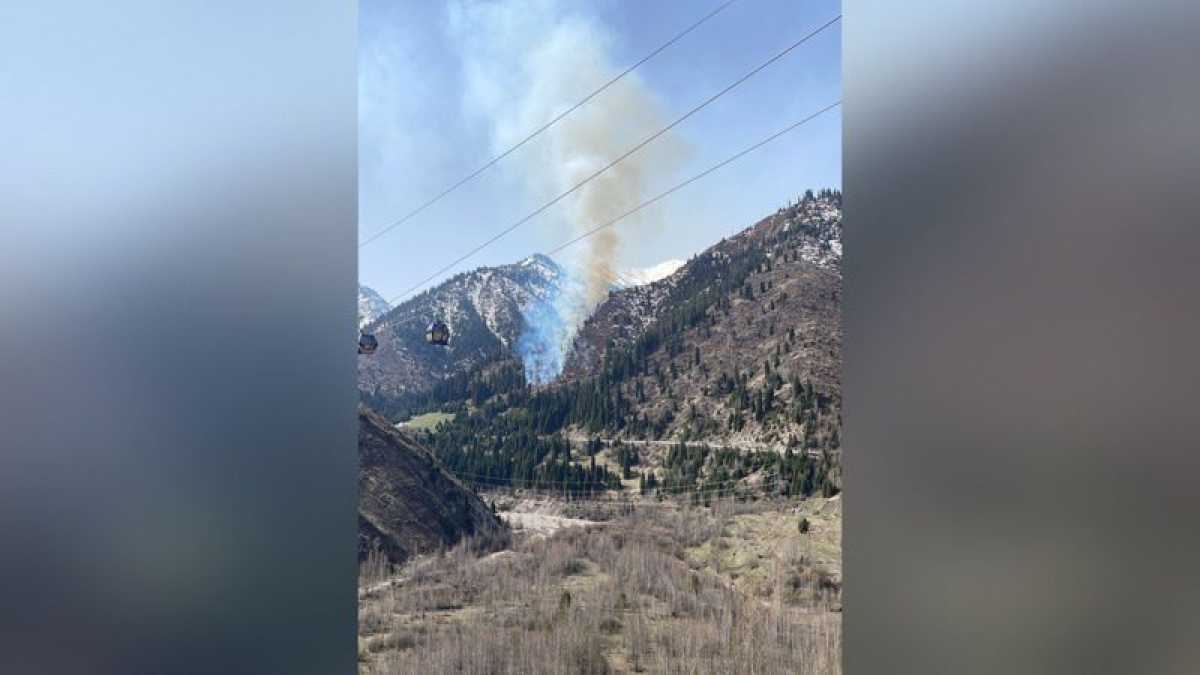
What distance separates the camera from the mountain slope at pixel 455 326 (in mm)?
18562

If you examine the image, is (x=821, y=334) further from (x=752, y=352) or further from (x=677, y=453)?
(x=677, y=453)

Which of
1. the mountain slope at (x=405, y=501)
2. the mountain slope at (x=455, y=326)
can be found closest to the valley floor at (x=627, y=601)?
the mountain slope at (x=405, y=501)

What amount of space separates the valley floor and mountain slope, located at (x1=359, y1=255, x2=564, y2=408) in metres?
9.39

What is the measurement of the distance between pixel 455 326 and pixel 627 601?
14.8m

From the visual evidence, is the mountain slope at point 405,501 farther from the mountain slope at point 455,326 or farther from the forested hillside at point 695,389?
the mountain slope at point 455,326

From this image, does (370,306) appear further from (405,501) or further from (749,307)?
(405,501)

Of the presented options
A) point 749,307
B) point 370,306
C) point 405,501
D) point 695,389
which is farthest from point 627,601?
point 370,306

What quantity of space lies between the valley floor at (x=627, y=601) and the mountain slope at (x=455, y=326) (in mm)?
9394

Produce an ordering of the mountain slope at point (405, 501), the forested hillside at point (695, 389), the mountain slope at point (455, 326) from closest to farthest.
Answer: the mountain slope at point (405, 501) → the forested hillside at point (695, 389) → the mountain slope at point (455, 326)

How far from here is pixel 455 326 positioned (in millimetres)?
20438

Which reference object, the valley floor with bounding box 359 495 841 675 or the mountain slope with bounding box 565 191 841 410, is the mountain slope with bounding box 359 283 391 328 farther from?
the valley floor with bounding box 359 495 841 675

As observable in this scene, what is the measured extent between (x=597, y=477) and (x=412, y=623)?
24.9ft

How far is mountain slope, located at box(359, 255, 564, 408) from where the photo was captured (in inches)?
731
